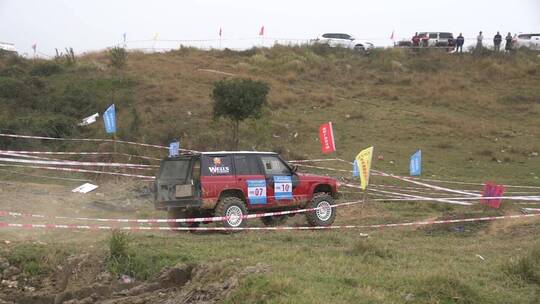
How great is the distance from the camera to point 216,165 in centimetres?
1280

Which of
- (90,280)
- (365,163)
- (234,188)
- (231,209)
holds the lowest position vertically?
(90,280)

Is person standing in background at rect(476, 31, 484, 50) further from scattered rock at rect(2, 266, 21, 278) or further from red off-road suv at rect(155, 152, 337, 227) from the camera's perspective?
scattered rock at rect(2, 266, 21, 278)

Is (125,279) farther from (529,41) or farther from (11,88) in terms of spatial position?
(529,41)

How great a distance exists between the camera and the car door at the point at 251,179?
515 inches

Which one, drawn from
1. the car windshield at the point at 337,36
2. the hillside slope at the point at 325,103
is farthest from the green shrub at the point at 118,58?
the car windshield at the point at 337,36

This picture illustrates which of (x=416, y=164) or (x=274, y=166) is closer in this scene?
(x=274, y=166)

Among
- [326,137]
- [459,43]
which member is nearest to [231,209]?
[326,137]

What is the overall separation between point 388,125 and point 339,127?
283cm

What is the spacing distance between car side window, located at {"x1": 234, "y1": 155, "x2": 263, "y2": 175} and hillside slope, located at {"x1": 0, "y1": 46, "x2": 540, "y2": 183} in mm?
11666

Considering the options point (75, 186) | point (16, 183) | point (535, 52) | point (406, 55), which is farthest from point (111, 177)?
point (535, 52)

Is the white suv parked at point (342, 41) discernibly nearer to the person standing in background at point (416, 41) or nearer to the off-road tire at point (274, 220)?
the person standing in background at point (416, 41)

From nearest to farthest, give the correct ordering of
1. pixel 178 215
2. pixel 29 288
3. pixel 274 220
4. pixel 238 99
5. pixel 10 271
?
pixel 29 288, pixel 10 271, pixel 178 215, pixel 274 220, pixel 238 99

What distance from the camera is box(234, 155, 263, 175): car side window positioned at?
1313 centimetres

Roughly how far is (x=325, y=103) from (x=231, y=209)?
24.3 metres
